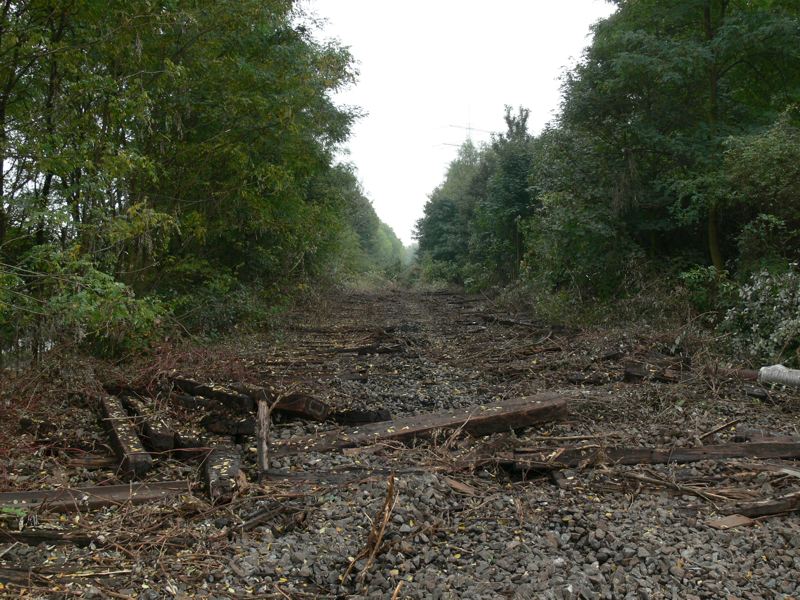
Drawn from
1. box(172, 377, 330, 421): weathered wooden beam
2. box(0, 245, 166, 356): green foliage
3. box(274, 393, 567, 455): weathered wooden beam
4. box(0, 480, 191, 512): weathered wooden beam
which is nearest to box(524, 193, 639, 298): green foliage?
box(274, 393, 567, 455): weathered wooden beam

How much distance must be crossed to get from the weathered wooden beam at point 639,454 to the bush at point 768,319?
3332 millimetres

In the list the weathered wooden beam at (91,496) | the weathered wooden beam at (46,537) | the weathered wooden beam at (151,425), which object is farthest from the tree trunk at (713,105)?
the weathered wooden beam at (46,537)

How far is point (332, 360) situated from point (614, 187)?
25.8ft

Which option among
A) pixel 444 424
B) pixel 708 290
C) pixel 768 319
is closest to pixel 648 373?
pixel 768 319

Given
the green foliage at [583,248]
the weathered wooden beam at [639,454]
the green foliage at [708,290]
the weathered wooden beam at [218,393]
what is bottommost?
the weathered wooden beam at [639,454]

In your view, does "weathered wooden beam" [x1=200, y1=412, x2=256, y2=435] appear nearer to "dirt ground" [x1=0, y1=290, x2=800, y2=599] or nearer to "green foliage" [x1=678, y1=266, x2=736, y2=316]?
"dirt ground" [x1=0, y1=290, x2=800, y2=599]

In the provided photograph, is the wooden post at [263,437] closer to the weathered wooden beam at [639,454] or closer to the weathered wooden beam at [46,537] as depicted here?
the weathered wooden beam at [46,537]

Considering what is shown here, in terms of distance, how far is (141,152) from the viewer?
9.96 m

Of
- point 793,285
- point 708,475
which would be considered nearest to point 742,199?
point 793,285

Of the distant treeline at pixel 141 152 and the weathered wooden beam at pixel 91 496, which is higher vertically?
the distant treeline at pixel 141 152

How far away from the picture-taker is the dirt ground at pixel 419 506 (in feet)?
10.9

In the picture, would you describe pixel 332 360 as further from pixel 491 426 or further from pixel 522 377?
pixel 491 426

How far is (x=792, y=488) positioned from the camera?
174 inches

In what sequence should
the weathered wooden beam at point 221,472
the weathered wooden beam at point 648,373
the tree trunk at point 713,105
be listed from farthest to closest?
the tree trunk at point 713,105
the weathered wooden beam at point 648,373
the weathered wooden beam at point 221,472
